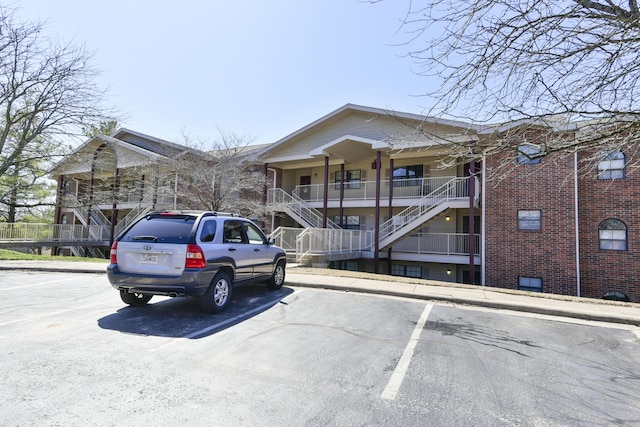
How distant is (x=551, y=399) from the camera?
327 cm

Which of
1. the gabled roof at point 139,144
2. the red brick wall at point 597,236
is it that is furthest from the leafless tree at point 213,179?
the red brick wall at point 597,236

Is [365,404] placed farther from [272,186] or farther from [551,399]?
[272,186]

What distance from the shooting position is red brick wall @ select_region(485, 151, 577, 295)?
14078mm

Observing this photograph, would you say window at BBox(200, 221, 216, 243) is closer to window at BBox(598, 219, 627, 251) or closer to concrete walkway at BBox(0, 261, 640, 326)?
concrete walkway at BBox(0, 261, 640, 326)

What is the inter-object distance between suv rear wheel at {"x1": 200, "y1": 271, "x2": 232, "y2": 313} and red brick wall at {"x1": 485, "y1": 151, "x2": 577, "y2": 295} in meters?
12.3

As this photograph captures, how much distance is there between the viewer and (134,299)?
616cm

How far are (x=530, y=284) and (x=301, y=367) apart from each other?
14.2 metres

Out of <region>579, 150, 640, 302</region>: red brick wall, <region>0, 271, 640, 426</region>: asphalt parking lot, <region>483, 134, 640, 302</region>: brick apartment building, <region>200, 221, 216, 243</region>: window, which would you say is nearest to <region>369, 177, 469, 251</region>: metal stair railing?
<region>483, 134, 640, 302</region>: brick apartment building

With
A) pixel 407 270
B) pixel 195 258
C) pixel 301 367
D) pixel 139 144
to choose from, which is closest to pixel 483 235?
Result: pixel 407 270

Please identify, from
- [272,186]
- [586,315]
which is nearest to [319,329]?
[586,315]

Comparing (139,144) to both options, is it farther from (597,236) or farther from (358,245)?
(597,236)

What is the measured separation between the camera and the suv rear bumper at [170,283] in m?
5.29

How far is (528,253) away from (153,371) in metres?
15.3

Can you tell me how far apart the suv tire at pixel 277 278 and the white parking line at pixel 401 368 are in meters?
3.52
